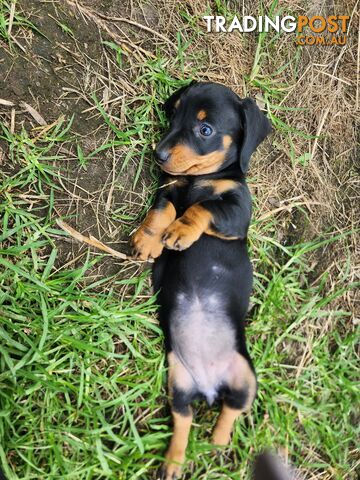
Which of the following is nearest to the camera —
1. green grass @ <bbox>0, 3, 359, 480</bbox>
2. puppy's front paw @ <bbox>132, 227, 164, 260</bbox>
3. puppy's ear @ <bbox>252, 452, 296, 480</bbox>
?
puppy's ear @ <bbox>252, 452, 296, 480</bbox>

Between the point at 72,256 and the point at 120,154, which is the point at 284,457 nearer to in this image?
the point at 72,256

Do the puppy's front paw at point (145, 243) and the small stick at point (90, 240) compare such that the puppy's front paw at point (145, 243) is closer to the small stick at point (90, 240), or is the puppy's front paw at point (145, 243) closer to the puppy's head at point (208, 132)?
the small stick at point (90, 240)

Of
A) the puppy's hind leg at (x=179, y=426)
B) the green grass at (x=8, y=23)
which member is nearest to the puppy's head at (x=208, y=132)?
the green grass at (x=8, y=23)

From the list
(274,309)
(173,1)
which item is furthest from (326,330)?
(173,1)

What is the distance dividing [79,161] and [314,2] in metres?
2.39

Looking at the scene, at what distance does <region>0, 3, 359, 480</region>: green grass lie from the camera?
296cm

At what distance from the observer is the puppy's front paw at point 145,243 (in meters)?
3.18

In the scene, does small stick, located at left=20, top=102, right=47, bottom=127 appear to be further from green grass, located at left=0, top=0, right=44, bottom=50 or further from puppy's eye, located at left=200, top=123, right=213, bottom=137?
puppy's eye, located at left=200, top=123, right=213, bottom=137

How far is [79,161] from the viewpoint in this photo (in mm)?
3363

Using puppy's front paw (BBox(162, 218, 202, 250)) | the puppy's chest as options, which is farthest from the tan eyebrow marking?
puppy's front paw (BBox(162, 218, 202, 250))

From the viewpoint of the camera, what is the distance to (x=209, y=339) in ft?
10.2

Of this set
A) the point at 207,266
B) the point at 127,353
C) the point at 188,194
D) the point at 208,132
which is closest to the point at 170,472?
the point at 127,353

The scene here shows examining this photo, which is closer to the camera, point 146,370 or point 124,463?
point 124,463

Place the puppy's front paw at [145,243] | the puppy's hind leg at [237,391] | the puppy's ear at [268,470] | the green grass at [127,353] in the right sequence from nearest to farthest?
1. the puppy's ear at [268,470]
2. the green grass at [127,353]
3. the puppy's hind leg at [237,391]
4. the puppy's front paw at [145,243]
